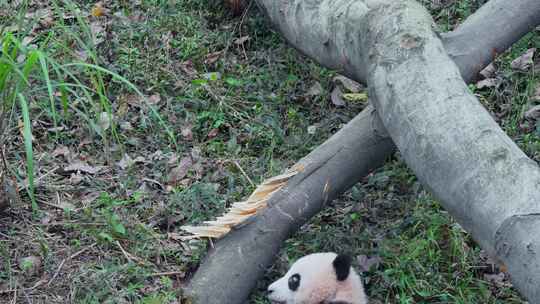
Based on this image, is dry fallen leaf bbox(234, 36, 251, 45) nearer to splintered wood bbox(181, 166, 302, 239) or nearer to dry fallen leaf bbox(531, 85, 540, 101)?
splintered wood bbox(181, 166, 302, 239)

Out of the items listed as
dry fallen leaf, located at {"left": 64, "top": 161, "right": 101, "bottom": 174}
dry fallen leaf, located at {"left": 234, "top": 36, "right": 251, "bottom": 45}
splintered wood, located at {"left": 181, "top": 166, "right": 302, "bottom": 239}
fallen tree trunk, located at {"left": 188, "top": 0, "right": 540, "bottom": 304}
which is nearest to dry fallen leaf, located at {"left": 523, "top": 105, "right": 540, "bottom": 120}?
fallen tree trunk, located at {"left": 188, "top": 0, "right": 540, "bottom": 304}

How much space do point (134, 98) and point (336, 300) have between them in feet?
8.58

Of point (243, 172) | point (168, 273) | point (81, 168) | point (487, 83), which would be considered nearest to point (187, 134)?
point (243, 172)

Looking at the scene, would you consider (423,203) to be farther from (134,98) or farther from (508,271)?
(134,98)

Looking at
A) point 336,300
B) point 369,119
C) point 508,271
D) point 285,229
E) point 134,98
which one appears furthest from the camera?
point 134,98

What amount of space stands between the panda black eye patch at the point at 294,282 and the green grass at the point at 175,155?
37 centimetres

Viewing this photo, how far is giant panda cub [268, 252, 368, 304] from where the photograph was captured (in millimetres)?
3906

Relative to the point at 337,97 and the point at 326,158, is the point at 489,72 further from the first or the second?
the point at 326,158

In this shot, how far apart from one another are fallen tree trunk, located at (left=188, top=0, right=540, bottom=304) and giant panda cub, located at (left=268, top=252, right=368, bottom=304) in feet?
0.88

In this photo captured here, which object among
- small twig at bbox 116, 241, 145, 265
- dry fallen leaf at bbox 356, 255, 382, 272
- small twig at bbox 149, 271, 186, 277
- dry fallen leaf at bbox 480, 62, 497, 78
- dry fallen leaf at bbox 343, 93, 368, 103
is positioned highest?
dry fallen leaf at bbox 480, 62, 497, 78

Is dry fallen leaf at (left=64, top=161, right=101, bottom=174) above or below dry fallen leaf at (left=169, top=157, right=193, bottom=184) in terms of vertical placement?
above

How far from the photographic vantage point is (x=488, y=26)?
4.77 metres

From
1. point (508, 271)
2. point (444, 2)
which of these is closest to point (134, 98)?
point (444, 2)

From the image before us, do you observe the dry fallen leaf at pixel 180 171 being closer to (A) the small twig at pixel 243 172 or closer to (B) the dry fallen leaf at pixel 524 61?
(A) the small twig at pixel 243 172
